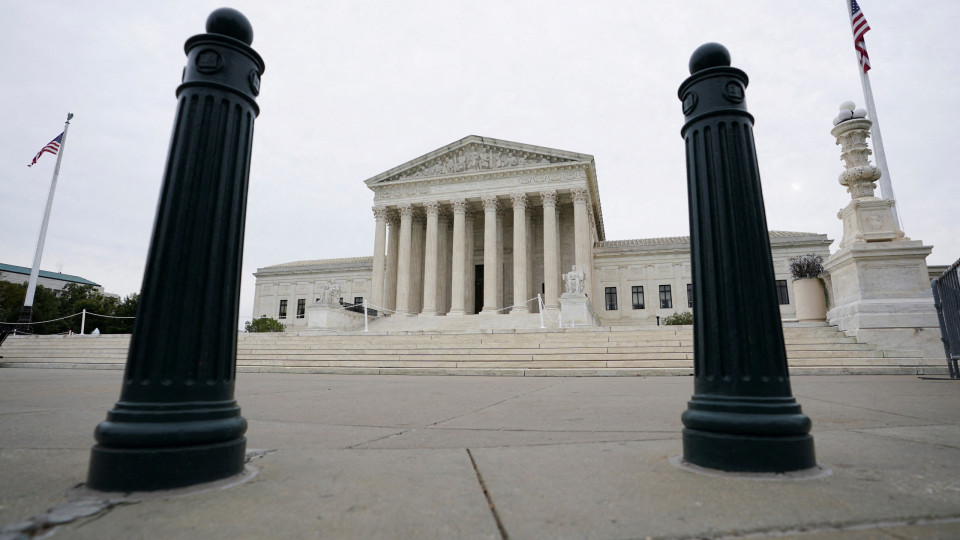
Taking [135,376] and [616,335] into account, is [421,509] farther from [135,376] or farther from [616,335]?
[616,335]

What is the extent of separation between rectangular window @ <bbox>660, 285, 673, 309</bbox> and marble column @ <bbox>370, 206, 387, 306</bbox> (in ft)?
76.2

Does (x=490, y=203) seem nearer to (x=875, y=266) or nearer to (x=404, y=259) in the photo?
(x=404, y=259)

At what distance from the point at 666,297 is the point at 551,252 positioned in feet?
46.0

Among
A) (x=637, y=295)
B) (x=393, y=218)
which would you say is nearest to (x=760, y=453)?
(x=393, y=218)

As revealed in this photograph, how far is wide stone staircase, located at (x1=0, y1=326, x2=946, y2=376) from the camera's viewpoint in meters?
10.6

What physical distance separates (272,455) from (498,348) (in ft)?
40.7

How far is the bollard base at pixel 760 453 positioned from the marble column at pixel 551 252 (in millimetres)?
30467

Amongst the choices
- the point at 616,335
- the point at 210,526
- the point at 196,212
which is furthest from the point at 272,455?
the point at 616,335

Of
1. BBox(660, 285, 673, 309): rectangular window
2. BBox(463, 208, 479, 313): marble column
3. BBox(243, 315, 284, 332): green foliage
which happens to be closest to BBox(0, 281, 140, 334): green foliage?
BBox(243, 315, 284, 332): green foliage

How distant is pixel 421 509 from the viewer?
156cm

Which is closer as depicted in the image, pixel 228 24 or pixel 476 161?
pixel 228 24

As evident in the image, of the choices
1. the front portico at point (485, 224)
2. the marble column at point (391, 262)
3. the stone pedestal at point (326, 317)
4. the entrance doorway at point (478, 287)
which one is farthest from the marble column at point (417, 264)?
the stone pedestal at point (326, 317)

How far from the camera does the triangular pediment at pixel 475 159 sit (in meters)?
34.9

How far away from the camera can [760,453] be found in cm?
197
